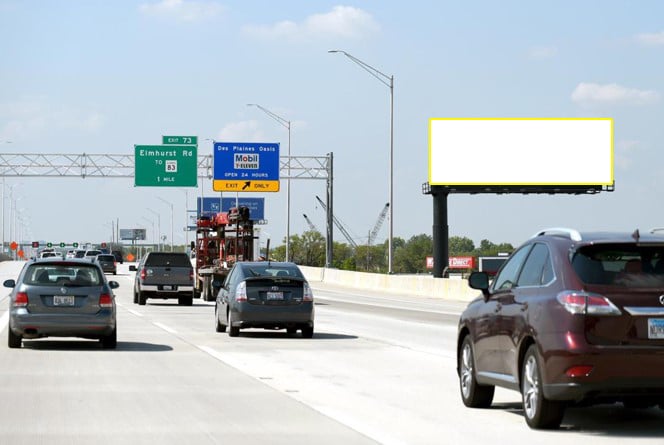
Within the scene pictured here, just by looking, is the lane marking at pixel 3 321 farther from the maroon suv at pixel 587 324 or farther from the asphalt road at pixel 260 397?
the maroon suv at pixel 587 324

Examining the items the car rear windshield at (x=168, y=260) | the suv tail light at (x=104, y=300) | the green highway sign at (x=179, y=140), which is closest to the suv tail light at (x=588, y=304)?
the suv tail light at (x=104, y=300)

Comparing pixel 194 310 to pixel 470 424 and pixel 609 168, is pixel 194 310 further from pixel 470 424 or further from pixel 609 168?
pixel 609 168

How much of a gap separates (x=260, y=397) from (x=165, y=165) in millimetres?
69385

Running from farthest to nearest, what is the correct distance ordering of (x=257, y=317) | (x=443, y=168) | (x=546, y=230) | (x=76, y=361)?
(x=443, y=168)
(x=257, y=317)
(x=76, y=361)
(x=546, y=230)

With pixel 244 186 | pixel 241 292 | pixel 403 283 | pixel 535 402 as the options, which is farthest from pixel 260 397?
pixel 244 186

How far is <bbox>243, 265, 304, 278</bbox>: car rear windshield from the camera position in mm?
27156

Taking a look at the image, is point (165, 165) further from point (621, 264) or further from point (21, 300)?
point (621, 264)

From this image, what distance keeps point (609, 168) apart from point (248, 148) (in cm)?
2179

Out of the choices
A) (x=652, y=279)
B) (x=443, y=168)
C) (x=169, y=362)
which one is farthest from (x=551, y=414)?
(x=443, y=168)

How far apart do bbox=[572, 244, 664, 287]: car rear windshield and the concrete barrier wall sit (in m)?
36.2

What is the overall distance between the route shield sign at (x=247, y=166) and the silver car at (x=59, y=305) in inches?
2343

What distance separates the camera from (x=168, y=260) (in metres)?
45.4

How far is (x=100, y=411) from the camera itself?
546 inches

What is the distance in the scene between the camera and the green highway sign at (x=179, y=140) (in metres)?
84.2
